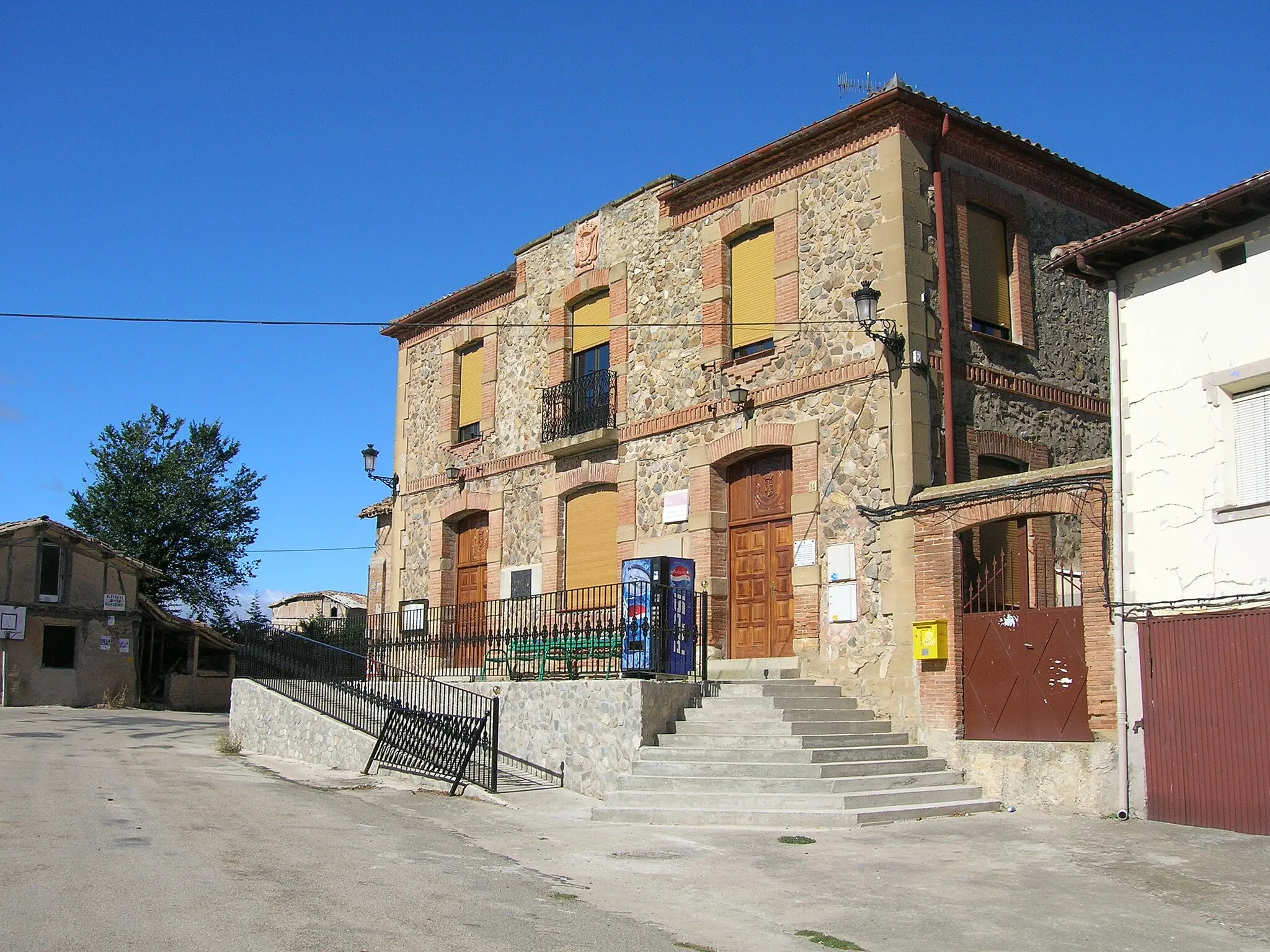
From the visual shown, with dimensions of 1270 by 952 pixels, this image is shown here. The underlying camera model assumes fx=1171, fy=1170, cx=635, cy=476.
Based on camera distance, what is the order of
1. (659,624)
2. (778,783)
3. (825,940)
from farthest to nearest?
(659,624) < (778,783) < (825,940)

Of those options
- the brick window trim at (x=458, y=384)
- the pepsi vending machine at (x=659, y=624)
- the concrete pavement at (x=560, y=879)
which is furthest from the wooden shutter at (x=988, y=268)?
the brick window trim at (x=458, y=384)

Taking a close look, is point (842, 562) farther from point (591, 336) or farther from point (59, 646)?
point (59, 646)

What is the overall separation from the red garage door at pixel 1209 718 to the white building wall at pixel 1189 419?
1.16 ft

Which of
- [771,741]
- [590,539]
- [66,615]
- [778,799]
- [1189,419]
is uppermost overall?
[1189,419]

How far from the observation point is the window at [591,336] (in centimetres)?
1842

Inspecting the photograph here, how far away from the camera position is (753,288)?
16062 millimetres

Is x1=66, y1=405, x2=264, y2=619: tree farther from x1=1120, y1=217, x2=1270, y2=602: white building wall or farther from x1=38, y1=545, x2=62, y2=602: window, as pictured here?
x1=1120, y1=217, x2=1270, y2=602: white building wall

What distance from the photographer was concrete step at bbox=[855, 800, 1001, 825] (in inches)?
432

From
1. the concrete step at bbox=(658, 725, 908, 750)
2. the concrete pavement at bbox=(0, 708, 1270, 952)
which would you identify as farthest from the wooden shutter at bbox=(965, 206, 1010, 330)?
the concrete pavement at bbox=(0, 708, 1270, 952)

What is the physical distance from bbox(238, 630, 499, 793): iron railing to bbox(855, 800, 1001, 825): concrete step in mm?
4263

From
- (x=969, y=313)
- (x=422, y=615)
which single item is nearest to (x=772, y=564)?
(x=969, y=313)

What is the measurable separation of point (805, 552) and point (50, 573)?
20.4m

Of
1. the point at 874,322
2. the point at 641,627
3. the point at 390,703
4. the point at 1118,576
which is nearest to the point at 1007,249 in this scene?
the point at 874,322

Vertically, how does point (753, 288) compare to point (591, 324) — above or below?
below
